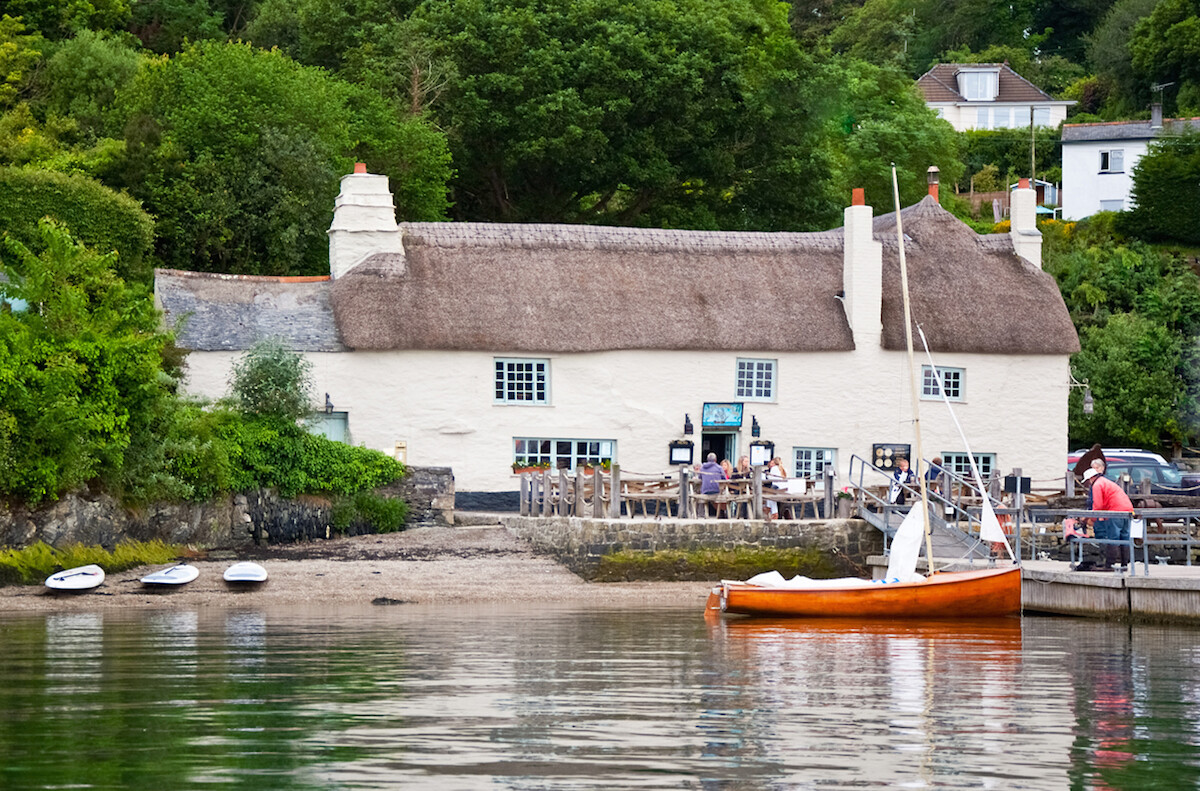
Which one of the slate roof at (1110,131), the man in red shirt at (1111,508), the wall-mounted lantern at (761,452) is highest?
the slate roof at (1110,131)

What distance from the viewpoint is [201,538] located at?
29938 mm

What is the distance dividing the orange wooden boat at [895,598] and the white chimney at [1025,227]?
18.9 metres

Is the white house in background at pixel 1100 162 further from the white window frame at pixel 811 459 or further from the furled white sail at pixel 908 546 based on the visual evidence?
the furled white sail at pixel 908 546

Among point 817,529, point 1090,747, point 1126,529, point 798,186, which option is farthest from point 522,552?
point 798,186

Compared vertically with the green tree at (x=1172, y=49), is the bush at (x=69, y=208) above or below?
below

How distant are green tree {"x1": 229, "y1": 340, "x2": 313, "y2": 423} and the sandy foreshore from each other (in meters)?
2.89

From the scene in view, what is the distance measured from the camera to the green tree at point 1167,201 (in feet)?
202

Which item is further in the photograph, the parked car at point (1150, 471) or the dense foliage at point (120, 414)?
the parked car at point (1150, 471)

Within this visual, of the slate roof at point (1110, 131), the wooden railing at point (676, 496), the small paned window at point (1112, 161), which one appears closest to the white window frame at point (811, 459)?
the wooden railing at point (676, 496)

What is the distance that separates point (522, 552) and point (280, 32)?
1338 inches

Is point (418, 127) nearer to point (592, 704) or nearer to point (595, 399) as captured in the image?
point (595, 399)

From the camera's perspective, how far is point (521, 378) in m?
37.1

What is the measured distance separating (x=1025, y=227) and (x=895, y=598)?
2021 cm

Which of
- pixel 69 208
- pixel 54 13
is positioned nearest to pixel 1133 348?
pixel 69 208
